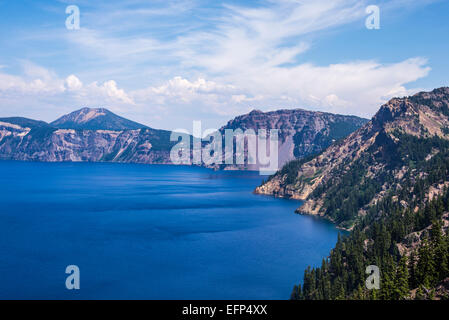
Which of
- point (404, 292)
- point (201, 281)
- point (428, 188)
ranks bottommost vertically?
point (201, 281)

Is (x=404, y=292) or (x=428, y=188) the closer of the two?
(x=404, y=292)

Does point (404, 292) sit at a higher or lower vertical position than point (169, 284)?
higher

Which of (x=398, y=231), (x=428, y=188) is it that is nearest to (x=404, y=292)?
(x=398, y=231)

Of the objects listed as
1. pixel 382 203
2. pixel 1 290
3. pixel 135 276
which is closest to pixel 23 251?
pixel 1 290

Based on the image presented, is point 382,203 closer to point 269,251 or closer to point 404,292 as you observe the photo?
point 269,251

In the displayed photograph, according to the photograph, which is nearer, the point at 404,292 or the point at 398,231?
the point at 404,292

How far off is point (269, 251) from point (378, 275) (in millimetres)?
47665

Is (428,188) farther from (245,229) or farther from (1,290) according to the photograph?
(1,290)

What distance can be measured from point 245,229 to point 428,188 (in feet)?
248

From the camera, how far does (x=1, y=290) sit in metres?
89.8
